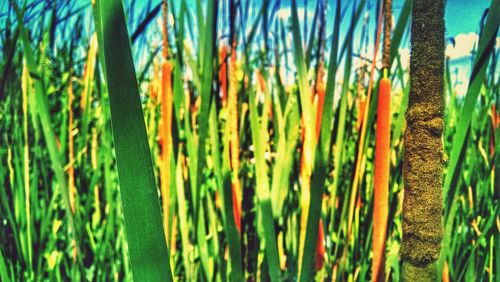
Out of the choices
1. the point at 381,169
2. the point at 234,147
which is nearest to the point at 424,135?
the point at 381,169

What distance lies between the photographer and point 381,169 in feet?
1.46

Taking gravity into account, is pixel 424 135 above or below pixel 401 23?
below

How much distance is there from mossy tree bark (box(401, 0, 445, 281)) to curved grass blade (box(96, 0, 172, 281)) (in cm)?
12

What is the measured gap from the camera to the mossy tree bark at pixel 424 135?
0.71ft

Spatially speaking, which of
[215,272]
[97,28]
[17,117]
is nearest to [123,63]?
[97,28]

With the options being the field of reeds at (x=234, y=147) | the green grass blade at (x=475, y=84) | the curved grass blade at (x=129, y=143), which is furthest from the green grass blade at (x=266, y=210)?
the curved grass blade at (x=129, y=143)

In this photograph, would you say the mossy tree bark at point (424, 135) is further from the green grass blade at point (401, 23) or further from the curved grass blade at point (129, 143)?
the green grass blade at point (401, 23)

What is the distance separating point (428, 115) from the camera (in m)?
0.23

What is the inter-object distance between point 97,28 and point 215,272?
1.34 feet

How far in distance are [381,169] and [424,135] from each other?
22cm

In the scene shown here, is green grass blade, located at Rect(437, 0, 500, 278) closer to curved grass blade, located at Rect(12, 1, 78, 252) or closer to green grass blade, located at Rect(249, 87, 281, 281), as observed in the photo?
green grass blade, located at Rect(249, 87, 281, 281)

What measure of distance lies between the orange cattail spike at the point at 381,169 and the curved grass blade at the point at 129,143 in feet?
0.94

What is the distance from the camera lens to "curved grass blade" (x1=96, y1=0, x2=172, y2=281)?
0.19 m

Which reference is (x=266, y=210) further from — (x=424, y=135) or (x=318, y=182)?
(x=424, y=135)
